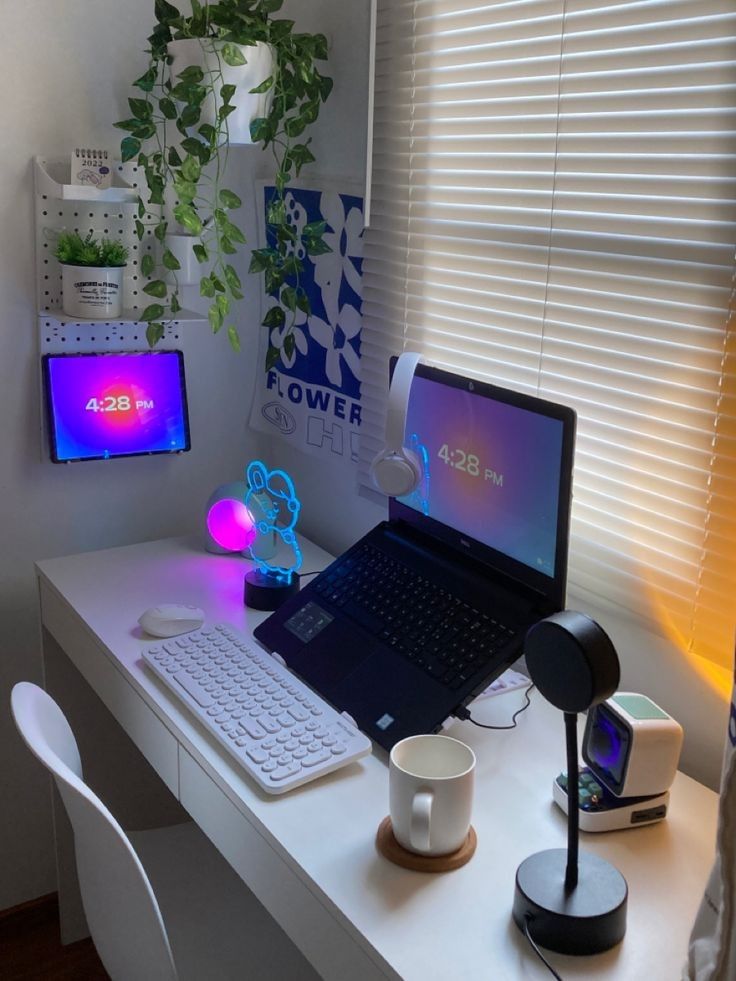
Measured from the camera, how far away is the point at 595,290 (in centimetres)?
139

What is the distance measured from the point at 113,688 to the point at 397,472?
22.5 inches

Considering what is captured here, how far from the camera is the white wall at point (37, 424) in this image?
1809 mm

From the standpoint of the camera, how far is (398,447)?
4.67ft

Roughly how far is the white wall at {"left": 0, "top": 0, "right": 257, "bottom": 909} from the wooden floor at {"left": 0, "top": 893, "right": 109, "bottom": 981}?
0.03 m

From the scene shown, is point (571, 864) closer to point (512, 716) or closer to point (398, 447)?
point (512, 716)

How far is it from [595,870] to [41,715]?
74cm

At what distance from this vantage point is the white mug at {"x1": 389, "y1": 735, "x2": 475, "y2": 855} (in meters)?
1.07

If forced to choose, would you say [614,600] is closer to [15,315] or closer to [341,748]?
[341,748]

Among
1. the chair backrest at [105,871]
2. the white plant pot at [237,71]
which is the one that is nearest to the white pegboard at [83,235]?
the white plant pot at [237,71]

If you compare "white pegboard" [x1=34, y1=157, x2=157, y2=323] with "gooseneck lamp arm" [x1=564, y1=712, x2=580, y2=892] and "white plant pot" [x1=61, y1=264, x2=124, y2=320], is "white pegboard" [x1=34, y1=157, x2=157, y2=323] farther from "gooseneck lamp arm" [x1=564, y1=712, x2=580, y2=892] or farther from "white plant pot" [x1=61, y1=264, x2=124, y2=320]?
"gooseneck lamp arm" [x1=564, y1=712, x2=580, y2=892]

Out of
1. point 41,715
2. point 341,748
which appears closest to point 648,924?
point 341,748

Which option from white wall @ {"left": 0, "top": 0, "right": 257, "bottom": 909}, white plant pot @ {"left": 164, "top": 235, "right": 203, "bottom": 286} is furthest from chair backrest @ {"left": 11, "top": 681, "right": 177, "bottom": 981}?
white plant pot @ {"left": 164, "top": 235, "right": 203, "bottom": 286}

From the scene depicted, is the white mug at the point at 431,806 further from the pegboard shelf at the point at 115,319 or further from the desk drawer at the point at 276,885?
the pegboard shelf at the point at 115,319

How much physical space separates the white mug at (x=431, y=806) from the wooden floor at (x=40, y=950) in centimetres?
118
